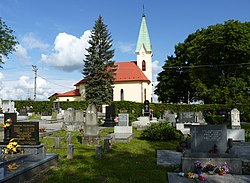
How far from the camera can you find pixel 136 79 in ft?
150

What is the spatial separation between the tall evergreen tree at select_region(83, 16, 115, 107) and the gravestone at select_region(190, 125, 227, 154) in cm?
3145

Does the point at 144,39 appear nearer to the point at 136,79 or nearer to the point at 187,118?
the point at 136,79

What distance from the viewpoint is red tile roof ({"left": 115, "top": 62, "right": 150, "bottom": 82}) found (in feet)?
152

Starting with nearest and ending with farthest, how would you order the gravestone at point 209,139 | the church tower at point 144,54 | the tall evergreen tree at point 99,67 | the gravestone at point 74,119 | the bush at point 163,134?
the gravestone at point 209,139, the bush at point 163,134, the gravestone at point 74,119, the tall evergreen tree at point 99,67, the church tower at point 144,54

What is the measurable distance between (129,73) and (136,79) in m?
2.91

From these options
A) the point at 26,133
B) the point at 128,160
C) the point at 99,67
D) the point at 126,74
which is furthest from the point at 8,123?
the point at 126,74

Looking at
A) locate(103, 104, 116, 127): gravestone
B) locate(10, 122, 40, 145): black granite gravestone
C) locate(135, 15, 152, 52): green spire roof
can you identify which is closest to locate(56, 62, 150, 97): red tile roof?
locate(135, 15, 152, 52): green spire roof

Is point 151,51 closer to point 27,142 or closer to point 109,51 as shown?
point 109,51

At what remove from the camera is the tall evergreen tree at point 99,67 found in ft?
127

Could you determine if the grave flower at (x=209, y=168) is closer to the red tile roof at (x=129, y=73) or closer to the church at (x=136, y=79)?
the church at (x=136, y=79)

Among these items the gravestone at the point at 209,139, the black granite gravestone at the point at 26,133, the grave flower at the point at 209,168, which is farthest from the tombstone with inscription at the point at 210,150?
the black granite gravestone at the point at 26,133

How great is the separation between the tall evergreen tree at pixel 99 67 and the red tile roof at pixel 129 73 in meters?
6.26

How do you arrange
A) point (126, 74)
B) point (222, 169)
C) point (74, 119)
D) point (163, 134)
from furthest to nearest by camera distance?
point (126, 74) < point (74, 119) < point (163, 134) < point (222, 169)

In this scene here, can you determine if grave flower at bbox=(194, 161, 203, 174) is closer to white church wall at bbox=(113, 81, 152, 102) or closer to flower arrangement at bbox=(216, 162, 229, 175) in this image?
flower arrangement at bbox=(216, 162, 229, 175)
